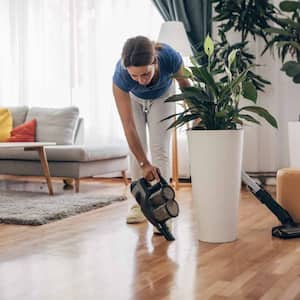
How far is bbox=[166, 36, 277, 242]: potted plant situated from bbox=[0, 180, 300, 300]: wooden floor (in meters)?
0.12

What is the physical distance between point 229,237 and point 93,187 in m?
2.52

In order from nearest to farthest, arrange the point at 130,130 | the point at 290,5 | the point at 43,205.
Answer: the point at 130,130
the point at 43,205
the point at 290,5

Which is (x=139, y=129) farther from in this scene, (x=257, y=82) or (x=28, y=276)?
(x=257, y=82)

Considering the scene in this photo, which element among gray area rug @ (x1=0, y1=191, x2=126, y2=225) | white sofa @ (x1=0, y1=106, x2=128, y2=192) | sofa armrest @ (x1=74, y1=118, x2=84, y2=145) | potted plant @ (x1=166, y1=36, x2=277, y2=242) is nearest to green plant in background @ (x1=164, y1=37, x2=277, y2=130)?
potted plant @ (x1=166, y1=36, x2=277, y2=242)

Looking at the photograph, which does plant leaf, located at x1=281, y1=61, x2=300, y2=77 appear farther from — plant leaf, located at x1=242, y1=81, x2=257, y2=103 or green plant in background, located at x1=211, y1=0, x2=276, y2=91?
plant leaf, located at x1=242, y1=81, x2=257, y2=103

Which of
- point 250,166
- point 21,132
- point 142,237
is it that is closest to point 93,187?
point 21,132

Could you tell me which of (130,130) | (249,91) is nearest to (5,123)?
(130,130)

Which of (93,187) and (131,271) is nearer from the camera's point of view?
(131,271)

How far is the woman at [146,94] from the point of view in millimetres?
2463

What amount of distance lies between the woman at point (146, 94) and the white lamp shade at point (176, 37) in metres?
1.80

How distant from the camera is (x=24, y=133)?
5223 mm

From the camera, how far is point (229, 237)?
2641mm

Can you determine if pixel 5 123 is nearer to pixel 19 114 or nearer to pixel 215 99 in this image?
pixel 19 114

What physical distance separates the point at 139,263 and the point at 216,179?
0.56m
